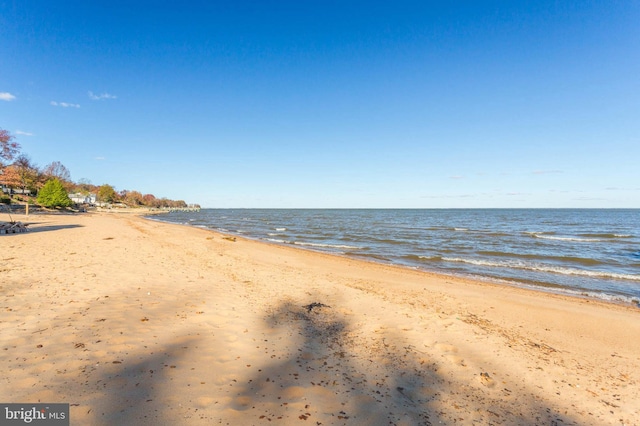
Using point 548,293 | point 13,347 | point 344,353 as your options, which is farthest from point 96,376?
point 548,293

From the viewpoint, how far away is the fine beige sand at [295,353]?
11.4 ft

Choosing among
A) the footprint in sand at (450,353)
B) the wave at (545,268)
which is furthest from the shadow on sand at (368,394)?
the wave at (545,268)

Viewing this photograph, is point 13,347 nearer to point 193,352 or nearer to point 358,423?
point 193,352

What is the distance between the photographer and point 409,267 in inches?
658

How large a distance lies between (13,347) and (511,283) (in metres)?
16.6

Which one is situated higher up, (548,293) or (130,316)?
(130,316)

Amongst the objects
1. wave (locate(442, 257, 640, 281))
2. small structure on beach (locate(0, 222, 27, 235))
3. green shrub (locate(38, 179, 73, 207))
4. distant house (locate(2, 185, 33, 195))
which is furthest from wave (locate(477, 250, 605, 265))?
distant house (locate(2, 185, 33, 195))
